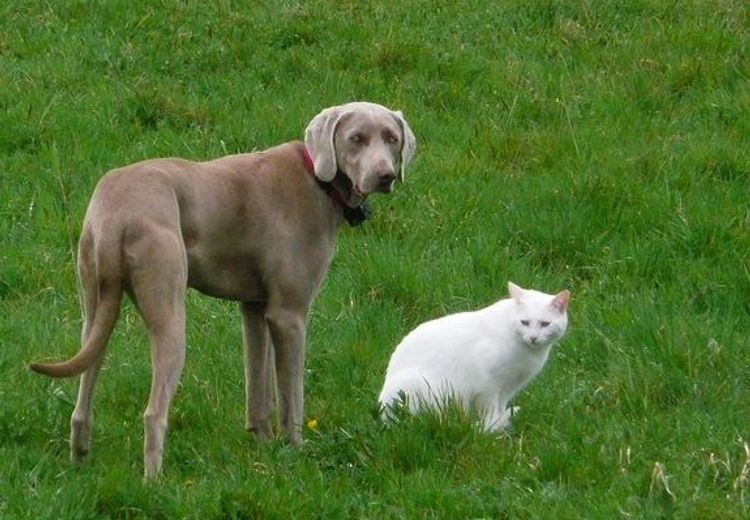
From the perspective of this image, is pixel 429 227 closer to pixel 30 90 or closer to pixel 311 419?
pixel 311 419

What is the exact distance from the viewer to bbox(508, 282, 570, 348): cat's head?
22.1 ft

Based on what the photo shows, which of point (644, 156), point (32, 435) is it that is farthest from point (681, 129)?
point (32, 435)

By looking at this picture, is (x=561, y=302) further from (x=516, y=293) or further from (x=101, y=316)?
(x=101, y=316)

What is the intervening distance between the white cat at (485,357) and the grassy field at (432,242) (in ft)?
0.66

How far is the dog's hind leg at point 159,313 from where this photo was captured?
6.18 meters

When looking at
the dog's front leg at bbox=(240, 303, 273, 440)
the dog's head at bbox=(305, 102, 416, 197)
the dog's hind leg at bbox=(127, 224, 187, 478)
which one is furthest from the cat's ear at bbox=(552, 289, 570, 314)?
the dog's hind leg at bbox=(127, 224, 187, 478)

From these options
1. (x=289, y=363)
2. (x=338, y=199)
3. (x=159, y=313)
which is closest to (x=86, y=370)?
(x=159, y=313)

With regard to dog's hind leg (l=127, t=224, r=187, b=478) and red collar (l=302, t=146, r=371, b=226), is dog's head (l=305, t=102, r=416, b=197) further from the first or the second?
dog's hind leg (l=127, t=224, r=187, b=478)

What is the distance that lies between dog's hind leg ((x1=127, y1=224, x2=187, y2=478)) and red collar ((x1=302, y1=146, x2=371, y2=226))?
0.89 meters

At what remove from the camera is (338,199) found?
23.0 ft

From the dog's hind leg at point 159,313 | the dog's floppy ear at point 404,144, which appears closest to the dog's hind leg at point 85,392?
the dog's hind leg at point 159,313

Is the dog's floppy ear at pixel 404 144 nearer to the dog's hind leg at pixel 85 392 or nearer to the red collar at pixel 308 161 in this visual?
the red collar at pixel 308 161

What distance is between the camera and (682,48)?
37.8 ft

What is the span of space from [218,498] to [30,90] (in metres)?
5.79
